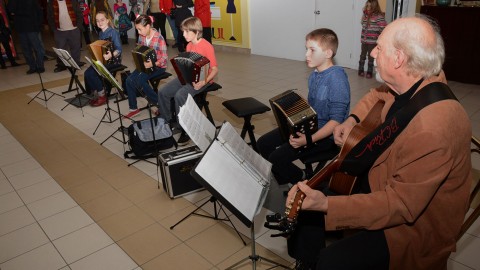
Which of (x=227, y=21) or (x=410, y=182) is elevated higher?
(x=227, y=21)

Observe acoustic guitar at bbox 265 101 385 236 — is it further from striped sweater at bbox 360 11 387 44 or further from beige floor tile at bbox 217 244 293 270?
striped sweater at bbox 360 11 387 44

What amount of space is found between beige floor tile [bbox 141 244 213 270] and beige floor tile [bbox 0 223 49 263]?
1.04m

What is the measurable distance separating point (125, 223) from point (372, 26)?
18.0ft

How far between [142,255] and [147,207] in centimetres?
67

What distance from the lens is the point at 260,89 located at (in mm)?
6574

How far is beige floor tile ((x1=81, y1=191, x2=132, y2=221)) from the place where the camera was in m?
3.34

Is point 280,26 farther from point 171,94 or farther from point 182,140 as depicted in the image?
point 182,140

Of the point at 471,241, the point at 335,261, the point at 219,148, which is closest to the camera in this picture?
the point at 335,261

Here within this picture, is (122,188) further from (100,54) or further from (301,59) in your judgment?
(301,59)

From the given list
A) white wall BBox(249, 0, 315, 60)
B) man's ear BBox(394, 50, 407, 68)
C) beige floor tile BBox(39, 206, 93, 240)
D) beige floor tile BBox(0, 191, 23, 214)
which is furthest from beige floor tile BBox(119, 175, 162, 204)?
white wall BBox(249, 0, 315, 60)

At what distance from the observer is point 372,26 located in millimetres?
6496

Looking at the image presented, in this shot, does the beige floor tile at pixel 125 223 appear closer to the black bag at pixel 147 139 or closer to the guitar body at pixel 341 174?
the black bag at pixel 147 139

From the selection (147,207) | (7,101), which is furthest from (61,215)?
(7,101)

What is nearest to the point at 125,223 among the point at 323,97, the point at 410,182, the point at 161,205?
the point at 161,205
